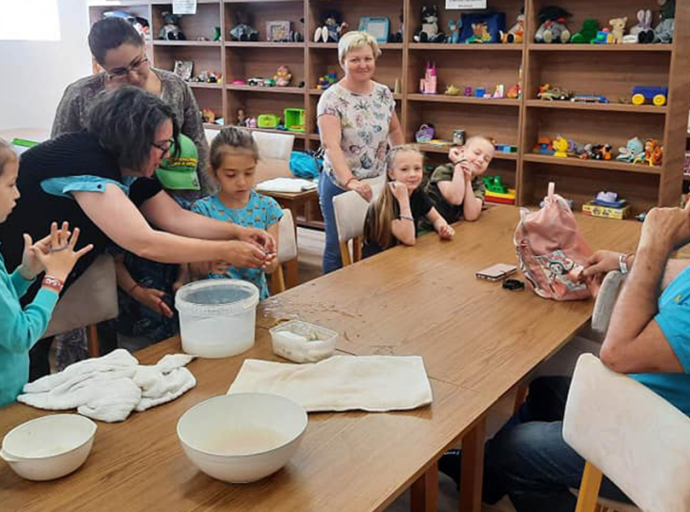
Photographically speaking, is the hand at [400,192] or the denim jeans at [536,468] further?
the hand at [400,192]

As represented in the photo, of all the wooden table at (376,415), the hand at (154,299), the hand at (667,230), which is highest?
the hand at (667,230)

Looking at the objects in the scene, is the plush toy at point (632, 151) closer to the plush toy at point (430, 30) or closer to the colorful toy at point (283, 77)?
the plush toy at point (430, 30)

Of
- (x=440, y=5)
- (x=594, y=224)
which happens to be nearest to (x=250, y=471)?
(x=594, y=224)

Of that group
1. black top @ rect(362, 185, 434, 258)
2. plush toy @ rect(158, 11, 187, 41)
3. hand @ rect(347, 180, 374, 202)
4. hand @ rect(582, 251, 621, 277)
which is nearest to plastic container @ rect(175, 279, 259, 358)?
hand @ rect(582, 251, 621, 277)

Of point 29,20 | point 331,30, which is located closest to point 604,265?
point 331,30

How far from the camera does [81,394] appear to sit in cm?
144

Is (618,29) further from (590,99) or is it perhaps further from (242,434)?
(242,434)

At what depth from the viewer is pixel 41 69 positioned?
6832mm

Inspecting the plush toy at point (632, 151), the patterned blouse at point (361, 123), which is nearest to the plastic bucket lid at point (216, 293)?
the patterned blouse at point (361, 123)

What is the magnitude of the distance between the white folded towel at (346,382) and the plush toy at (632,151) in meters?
3.10

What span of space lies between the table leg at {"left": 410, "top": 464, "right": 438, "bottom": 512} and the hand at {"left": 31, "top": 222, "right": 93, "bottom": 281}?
982 mm

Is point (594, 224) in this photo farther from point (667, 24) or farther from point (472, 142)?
point (667, 24)

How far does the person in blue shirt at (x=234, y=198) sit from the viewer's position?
239cm

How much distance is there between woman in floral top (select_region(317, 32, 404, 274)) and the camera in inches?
134
